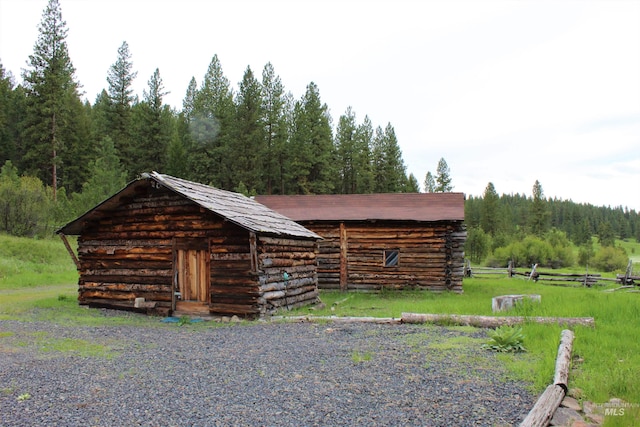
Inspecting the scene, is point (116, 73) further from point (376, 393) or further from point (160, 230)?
point (376, 393)

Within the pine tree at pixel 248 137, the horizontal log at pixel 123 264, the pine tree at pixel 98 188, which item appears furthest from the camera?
the pine tree at pixel 248 137

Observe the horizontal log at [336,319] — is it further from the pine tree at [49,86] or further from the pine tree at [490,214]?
the pine tree at [490,214]

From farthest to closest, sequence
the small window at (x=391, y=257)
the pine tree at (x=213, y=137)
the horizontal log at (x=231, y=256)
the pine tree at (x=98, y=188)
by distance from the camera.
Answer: the pine tree at (x=213, y=137)
the pine tree at (x=98, y=188)
the small window at (x=391, y=257)
the horizontal log at (x=231, y=256)

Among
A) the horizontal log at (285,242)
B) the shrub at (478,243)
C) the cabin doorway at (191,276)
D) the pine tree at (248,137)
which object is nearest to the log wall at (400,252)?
the horizontal log at (285,242)

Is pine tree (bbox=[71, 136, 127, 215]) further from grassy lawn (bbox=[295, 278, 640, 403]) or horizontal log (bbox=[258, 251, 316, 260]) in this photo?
grassy lawn (bbox=[295, 278, 640, 403])

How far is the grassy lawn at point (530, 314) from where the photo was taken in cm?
636

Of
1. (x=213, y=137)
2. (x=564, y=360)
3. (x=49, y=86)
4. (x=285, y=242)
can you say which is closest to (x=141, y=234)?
(x=285, y=242)

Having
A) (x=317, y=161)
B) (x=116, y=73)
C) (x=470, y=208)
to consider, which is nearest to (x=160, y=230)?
(x=317, y=161)

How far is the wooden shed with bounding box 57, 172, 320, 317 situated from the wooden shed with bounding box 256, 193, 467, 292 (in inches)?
258

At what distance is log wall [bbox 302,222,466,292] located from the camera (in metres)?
20.9

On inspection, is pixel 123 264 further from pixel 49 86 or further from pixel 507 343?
pixel 49 86

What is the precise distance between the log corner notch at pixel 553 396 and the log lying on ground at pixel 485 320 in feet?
7.83

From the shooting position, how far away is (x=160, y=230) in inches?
553

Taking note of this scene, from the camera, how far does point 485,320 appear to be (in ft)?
35.0
